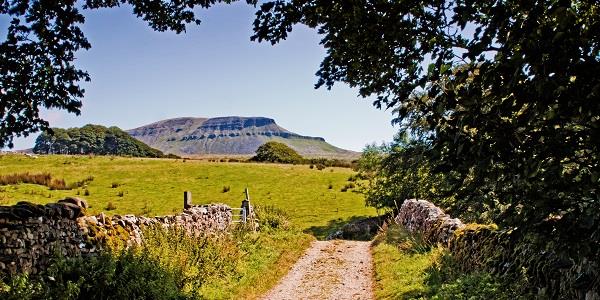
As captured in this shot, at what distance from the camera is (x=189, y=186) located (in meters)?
40.9

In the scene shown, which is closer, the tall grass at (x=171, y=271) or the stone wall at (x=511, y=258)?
the stone wall at (x=511, y=258)

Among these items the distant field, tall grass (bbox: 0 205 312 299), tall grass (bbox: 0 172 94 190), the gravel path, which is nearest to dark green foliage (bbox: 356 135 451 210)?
the distant field

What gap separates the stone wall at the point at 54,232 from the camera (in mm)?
8297

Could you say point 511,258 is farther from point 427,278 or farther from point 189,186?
point 189,186

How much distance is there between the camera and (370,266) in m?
16.0

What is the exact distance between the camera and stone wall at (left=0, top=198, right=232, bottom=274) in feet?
27.2

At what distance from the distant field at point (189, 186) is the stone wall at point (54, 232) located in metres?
18.4

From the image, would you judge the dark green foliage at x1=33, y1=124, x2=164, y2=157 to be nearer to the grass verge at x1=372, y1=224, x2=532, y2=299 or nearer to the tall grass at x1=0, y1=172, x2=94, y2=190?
the tall grass at x1=0, y1=172, x2=94, y2=190

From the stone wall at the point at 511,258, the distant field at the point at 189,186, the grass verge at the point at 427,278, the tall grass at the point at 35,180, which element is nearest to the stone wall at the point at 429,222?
the stone wall at the point at 511,258

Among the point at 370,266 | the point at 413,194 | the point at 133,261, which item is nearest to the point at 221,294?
the point at 133,261

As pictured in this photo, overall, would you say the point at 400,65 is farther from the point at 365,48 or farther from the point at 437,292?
the point at 437,292

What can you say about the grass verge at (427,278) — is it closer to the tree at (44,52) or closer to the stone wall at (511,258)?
Result: the stone wall at (511,258)

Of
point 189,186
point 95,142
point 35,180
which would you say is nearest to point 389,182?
point 189,186

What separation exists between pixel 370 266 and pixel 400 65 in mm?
12038
